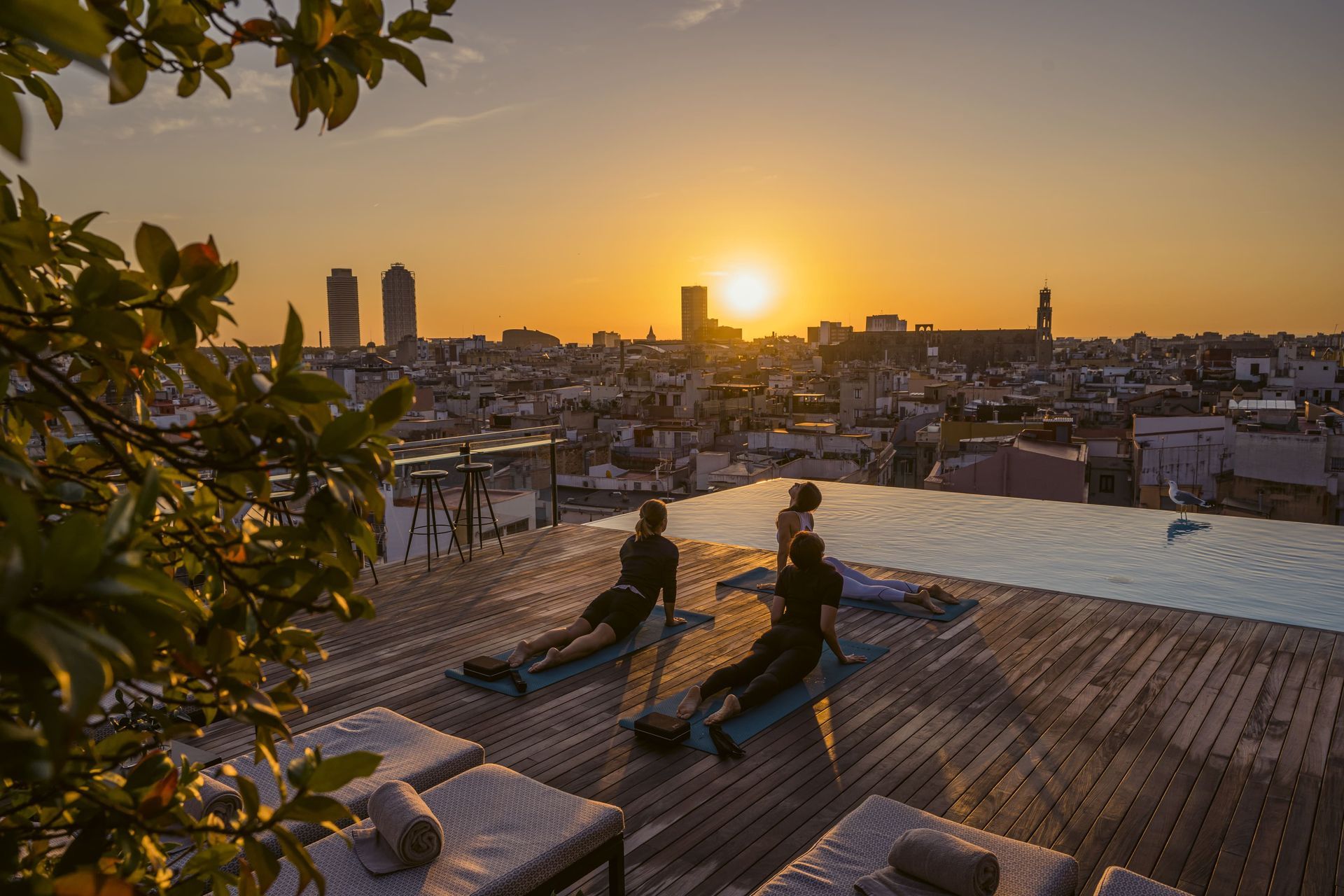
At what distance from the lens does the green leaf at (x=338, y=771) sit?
0.62 m

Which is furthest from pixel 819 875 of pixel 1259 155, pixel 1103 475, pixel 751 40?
pixel 1103 475

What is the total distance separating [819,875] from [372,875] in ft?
4.28

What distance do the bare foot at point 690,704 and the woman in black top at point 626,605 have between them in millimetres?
921

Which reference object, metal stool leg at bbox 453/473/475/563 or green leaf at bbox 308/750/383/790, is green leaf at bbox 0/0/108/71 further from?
metal stool leg at bbox 453/473/475/563

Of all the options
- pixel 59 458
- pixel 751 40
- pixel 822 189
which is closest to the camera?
pixel 59 458

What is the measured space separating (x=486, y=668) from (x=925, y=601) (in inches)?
121

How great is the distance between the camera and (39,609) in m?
0.39

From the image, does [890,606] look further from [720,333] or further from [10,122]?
[720,333]

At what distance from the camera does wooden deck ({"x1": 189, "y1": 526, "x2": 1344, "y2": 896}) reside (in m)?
3.05

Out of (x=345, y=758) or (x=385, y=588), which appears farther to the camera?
(x=385, y=588)

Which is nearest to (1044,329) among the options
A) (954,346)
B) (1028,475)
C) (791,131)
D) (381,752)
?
(954,346)

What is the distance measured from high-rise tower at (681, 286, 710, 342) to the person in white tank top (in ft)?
A: 491

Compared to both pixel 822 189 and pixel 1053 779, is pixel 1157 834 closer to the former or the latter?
pixel 1053 779

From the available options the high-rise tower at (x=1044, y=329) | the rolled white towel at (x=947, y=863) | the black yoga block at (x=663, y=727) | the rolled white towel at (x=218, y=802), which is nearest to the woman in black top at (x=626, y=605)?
the black yoga block at (x=663, y=727)
